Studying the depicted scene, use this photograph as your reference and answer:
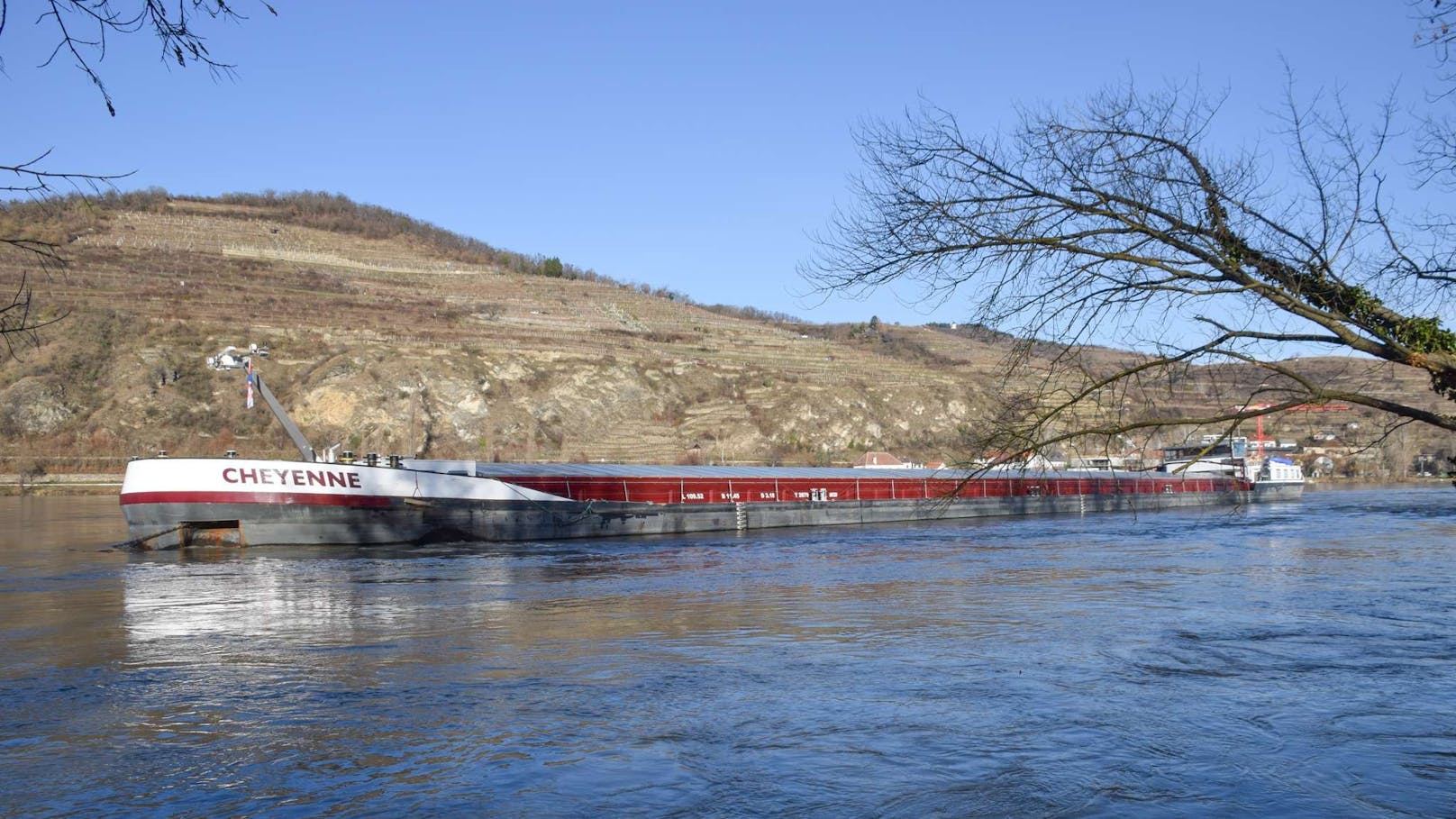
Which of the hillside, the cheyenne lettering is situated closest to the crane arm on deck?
the cheyenne lettering

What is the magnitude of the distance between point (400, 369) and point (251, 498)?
41619mm

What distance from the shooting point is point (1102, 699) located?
10.6 metres

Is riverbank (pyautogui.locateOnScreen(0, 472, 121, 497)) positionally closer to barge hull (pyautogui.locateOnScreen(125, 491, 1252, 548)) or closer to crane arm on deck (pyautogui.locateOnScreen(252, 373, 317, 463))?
crane arm on deck (pyautogui.locateOnScreen(252, 373, 317, 463))

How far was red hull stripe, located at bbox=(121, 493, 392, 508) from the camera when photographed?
26.9m

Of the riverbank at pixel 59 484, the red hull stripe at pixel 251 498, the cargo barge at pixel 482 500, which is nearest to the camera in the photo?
the red hull stripe at pixel 251 498

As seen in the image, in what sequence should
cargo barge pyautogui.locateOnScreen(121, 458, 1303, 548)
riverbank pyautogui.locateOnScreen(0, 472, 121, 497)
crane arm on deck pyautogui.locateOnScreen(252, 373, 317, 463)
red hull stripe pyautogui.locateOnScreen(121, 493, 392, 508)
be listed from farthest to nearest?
riverbank pyautogui.locateOnScreen(0, 472, 121, 497), crane arm on deck pyautogui.locateOnScreen(252, 373, 317, 463), cargo barge pyautogui.locateOnScreen(121, 458, 1303, 548), red hull stripe pyautogui.locateOnScreen(121, 493, 392, 508)

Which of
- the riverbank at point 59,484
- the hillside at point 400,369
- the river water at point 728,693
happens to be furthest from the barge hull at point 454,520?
the riverbank at point 59,484

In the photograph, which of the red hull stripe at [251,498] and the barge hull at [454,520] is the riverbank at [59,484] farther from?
the barge hull at [454,520]

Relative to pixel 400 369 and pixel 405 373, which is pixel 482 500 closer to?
pixel 405 373

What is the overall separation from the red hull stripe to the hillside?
28424 millimetres

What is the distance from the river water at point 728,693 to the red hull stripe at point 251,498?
3829mm

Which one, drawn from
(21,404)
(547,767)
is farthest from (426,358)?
(547,767)

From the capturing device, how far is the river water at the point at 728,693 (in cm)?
769

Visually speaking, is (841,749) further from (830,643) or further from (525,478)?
(525,478)
